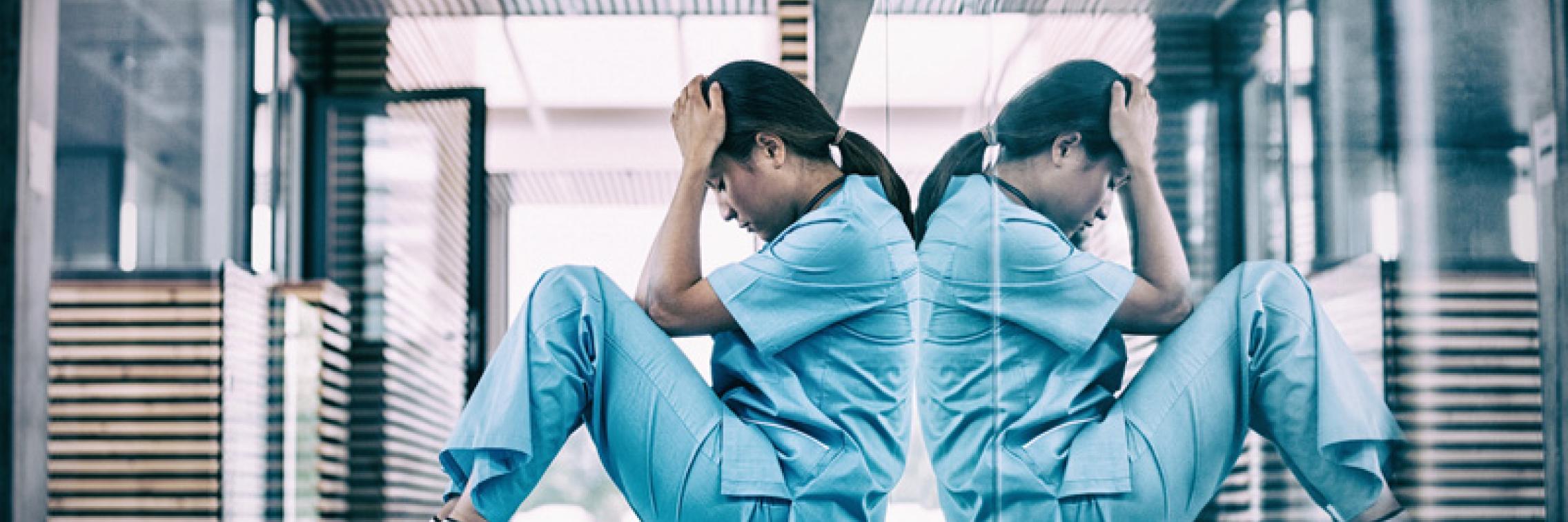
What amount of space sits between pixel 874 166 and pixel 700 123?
21 centimetres

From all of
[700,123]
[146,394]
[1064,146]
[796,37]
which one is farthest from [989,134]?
[146,394]

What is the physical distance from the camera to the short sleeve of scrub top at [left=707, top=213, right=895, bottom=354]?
1569mm

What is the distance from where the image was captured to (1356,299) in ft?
3.52

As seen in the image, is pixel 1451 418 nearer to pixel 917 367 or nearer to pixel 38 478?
pixel 917 367

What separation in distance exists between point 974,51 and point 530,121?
1886 millimetres

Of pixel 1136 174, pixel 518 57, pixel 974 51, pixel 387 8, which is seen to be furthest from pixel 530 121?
pixel 1136 174

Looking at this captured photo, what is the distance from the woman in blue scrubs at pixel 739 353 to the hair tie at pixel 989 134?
0.52 ft

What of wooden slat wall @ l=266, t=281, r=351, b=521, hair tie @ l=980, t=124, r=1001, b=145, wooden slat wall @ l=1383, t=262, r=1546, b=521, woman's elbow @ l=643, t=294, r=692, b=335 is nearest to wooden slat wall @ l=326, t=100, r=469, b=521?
wooden slat wall @ l=266, t=281, r=351, b=521

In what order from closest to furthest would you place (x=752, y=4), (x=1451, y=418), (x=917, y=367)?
1. (x=1451, y=418)
2. (x=917, y=367)
3. (x=752, y=4)

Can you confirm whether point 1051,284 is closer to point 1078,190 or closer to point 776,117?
point 1078,190

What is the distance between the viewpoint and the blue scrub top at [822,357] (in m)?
1.51

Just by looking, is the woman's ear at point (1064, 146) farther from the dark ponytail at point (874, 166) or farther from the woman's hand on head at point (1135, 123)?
the dark ponytail at point (874, 166)

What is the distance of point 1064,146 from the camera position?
→ 54.9 inches

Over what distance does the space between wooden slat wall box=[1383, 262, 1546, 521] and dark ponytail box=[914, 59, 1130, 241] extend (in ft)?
1.20
